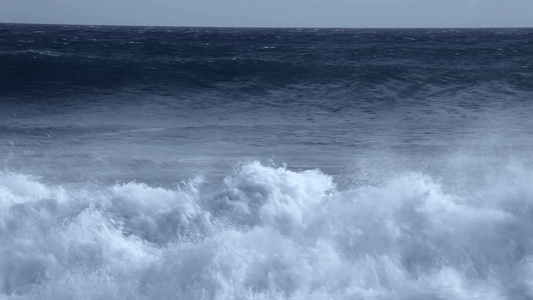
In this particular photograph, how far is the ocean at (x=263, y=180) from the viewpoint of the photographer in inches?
268

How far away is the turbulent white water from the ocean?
2 cm

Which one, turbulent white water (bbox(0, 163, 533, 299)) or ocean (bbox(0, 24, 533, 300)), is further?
ocean (bbox(0, 24, 533, 300))

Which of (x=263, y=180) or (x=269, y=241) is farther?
(x=263, y=180)

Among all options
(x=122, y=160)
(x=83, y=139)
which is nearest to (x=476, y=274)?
(x=122, y=160)

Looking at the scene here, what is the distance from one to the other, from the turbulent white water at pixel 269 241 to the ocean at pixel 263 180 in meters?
0.02

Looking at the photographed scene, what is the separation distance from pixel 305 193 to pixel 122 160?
3606 millimetres

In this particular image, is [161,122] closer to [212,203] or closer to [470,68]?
[212,203]

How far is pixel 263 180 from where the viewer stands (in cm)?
802

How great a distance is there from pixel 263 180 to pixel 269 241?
98 centimetres

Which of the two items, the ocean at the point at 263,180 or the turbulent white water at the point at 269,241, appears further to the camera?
the ocean at the point at 263,180

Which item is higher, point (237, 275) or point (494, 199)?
point (494, 199)

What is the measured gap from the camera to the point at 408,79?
17.4 m

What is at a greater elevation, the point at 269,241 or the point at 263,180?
the point at 263,180

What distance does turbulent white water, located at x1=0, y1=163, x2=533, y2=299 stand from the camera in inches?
263
